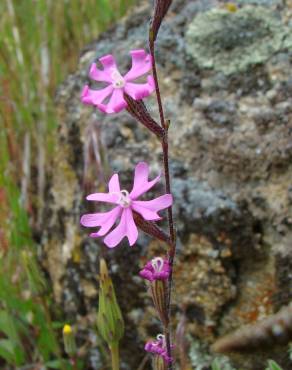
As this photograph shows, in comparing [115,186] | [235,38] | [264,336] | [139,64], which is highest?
[235,38]

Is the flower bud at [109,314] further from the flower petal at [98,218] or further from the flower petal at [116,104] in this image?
the flower petal at [116,104]

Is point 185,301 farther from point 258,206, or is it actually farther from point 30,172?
point 30,172

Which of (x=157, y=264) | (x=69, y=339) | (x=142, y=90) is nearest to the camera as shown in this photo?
(x=142, y=90)

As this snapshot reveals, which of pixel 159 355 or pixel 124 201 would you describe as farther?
pixel 159 355

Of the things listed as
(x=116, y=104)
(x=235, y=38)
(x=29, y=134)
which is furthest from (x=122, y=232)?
(x=29, y=134)

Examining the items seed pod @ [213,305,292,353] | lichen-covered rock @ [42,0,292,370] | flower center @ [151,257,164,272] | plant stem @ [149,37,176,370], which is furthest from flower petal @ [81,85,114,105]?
lichen-covered rock @ [42,0,292,370]

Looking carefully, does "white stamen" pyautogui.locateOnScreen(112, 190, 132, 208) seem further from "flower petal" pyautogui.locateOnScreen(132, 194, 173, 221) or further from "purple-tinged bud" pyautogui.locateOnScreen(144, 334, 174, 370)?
"purple-tinged bud" pyautogui.locateOnScreen(144, 334, 174, 370)

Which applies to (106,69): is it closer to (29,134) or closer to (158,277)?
(158,277)
